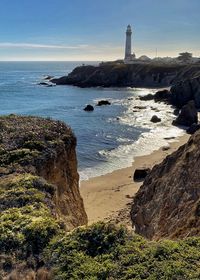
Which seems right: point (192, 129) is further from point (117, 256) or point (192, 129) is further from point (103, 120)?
point (117, 256)

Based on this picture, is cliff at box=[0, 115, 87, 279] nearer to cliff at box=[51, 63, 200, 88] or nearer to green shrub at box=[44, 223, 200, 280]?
green shrub at box=[44, 223, 200, 280]

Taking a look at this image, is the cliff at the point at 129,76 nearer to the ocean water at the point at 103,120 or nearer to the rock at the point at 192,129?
the ocean water at the point at 103,120

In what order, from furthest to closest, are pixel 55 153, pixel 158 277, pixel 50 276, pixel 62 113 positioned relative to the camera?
1. pixel 62 113
2. pixel 55 153
3. pixel 50 276
4. pixel 158 277

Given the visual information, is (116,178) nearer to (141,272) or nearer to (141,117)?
(141,272)

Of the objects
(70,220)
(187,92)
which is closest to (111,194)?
(70,220)

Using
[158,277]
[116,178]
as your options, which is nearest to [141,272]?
[158,277]

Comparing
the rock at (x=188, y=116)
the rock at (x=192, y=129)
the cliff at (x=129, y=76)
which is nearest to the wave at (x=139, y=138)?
the rock at (x=192, y=129)

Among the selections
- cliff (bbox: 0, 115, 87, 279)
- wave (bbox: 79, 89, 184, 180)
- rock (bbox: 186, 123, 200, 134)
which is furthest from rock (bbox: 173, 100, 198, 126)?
cliff (bbox: 0, 115, 87, 279)
